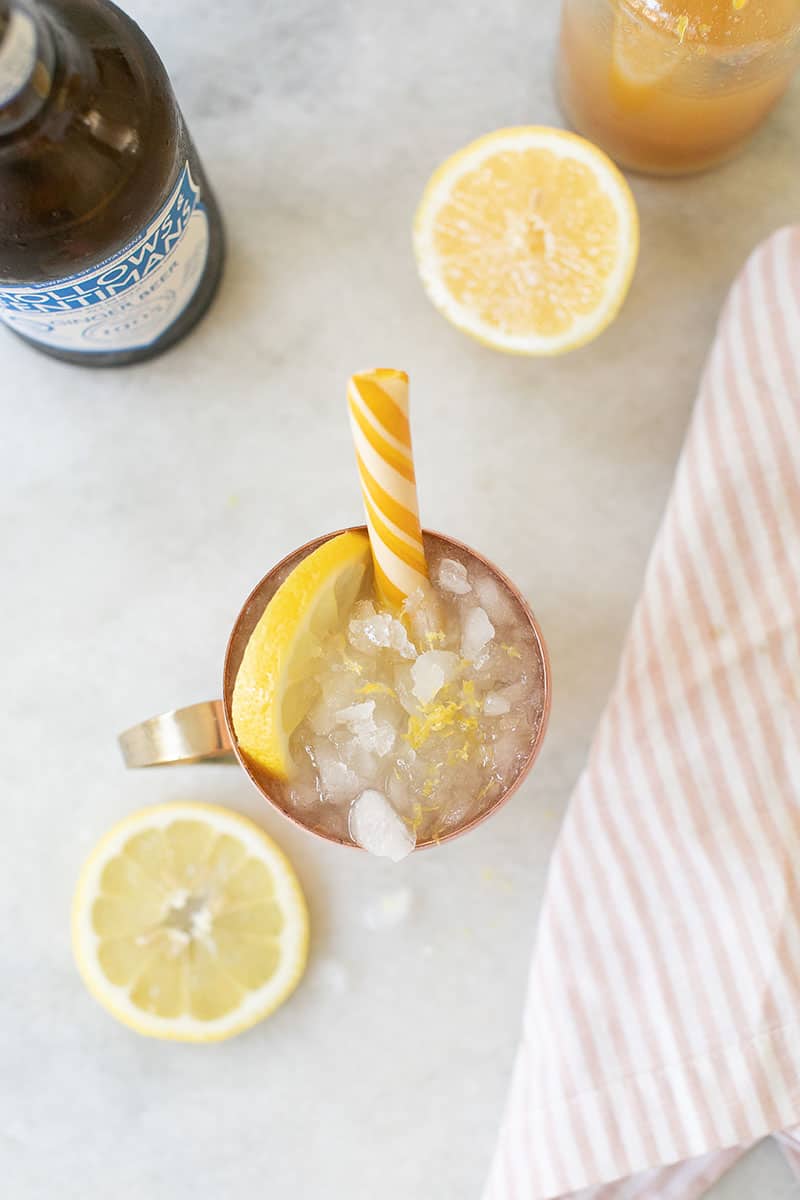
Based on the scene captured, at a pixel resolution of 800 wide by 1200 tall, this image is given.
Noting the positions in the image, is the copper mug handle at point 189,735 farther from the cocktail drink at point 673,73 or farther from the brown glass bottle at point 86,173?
the cocktail drink at point 673,73

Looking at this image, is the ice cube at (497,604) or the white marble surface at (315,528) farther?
the white marble surface at (315,528)

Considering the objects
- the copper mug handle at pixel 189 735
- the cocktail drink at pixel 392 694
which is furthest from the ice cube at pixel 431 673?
the copper mug handle at pixel 189 735

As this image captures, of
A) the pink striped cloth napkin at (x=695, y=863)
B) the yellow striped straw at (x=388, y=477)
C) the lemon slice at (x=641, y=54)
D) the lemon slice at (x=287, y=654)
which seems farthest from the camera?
the pink striped cloth napkin at (x=695, y=863)

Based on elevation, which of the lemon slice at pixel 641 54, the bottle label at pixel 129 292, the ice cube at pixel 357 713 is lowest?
the ice cube at pixel 357 713

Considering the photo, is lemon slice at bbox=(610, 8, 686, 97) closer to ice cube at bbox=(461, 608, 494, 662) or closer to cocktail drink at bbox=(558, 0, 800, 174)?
cocktail drink at bbox=(558, 0, 800, 174)

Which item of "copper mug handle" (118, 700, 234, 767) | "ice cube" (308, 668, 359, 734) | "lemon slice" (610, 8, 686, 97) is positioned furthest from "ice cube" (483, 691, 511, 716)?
"lemon slice" (610, 8, 686, 97)

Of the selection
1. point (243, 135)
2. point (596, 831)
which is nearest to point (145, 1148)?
point (596, 831)

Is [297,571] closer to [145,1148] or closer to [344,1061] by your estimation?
[344,1061]
